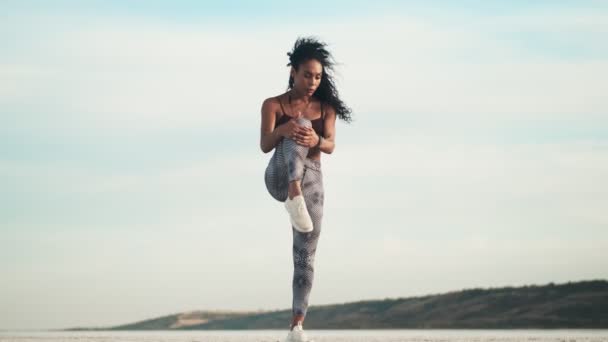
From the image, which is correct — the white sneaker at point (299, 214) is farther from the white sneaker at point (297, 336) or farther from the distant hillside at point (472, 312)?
the distant hillside at point (472, 312)

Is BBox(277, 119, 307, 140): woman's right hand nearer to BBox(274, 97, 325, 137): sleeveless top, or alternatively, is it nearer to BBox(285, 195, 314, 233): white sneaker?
BBox(274, 97, 325, 137): sleeveless top

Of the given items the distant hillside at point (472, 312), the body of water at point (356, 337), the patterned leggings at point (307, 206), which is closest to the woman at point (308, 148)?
the patterned leggings at point (307, 206)

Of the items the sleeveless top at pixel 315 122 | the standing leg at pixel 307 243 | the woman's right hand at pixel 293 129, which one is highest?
the sleeveless top at pixel 315 122

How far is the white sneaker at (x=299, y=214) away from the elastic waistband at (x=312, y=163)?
44 cm

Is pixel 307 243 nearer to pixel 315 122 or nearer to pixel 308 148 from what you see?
pixel 308 148

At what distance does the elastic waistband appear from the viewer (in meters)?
7.09

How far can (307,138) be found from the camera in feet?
22.3

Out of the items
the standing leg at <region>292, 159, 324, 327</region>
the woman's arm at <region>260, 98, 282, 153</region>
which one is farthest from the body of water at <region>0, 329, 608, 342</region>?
the woman's arm at <region>260, 98, 282, 153</region>

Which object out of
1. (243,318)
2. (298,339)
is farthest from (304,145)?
(243,318)

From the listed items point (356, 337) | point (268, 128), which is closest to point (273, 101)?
point (268, 128)

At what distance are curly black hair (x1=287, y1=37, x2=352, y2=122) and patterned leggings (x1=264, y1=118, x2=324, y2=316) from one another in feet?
1.80

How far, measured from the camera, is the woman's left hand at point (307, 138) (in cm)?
678

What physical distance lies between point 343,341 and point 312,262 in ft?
4.57

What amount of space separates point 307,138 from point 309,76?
58 cm
